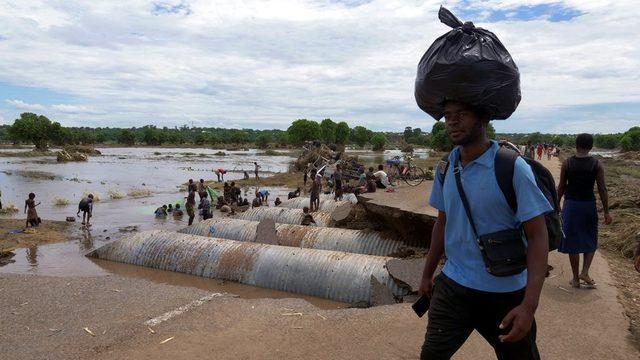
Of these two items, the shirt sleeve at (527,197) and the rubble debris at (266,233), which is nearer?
the shirt sleeve at (527,197)

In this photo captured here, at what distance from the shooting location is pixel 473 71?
2.46 m

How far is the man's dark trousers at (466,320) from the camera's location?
2.49 m

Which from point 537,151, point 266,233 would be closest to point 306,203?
point 266,233

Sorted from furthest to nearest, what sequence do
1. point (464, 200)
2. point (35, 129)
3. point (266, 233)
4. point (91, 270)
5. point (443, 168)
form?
point (35, 129) → point (266, 233) → point (91, 270) → point (443, 168) → point (464, 200)

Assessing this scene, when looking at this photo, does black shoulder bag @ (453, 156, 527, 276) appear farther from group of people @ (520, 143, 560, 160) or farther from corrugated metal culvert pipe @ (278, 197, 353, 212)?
corrugated metal culvert pipe @ (278, 197, 353, 212)

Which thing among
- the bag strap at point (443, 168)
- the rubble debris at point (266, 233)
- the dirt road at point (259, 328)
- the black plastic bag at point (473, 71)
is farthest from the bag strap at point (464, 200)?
the rubble debris at point (266, 233)

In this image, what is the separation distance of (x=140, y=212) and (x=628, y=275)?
19697 millimetres

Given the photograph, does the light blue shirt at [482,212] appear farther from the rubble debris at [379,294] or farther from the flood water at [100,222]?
the flood water at [100,222]

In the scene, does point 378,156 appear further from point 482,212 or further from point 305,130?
point 482,212

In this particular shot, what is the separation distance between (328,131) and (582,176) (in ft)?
332

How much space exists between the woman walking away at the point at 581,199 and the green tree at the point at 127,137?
5703 inches

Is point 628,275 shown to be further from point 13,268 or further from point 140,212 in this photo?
point 140,212

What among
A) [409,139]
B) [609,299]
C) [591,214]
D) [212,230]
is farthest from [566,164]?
[409,139]

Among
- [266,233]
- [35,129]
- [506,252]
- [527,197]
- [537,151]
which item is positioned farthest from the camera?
[35,129]
